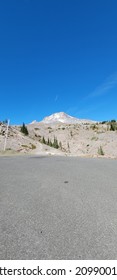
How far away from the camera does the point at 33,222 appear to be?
3.95 meters

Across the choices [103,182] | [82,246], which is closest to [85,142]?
[103,182]

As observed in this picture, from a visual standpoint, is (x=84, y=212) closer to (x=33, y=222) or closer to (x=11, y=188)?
(x=33, y=222)

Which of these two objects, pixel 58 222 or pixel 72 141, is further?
pixel 72 141

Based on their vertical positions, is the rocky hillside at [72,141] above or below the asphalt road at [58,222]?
above

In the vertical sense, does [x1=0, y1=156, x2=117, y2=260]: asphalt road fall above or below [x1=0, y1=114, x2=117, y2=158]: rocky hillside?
below

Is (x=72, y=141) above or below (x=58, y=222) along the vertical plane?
above

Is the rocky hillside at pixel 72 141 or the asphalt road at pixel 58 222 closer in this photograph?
the asphalt road at pixel 58 222

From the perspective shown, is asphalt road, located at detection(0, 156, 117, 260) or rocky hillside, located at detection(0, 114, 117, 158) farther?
rocky hillside, located at detection(0, 114, 117, 158)

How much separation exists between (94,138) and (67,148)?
9.53m
